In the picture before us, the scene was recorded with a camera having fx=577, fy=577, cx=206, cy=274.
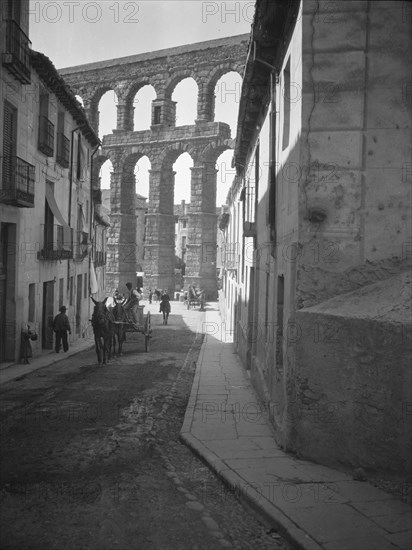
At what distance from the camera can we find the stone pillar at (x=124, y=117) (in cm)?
4528

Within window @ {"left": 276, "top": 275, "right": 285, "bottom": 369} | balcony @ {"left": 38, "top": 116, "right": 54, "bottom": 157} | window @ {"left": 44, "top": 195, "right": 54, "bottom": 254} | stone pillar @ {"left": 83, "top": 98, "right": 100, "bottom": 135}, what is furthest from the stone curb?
stone pillar @ {"left": 83, "top": 98, "right": 100, "bottom": 135}

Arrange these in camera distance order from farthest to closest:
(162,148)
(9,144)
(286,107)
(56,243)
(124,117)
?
(124,117)
(162,148)
(56,243)
(9,144)
(286,107)

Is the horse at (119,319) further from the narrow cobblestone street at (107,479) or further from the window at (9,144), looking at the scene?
the narrow cobblestone street at (107,479)

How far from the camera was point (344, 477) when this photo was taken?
6.13 metres

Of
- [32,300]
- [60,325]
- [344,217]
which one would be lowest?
[60,325]

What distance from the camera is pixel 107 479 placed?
6.14 m

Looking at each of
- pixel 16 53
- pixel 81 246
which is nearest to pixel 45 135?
pixel 16 53

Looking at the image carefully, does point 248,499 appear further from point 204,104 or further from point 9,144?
point 204,104

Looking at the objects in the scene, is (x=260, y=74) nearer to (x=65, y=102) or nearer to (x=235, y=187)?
(x=65, y=102)

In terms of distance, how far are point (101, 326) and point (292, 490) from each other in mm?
9031

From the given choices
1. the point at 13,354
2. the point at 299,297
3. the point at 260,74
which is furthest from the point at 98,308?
the point at 299,297

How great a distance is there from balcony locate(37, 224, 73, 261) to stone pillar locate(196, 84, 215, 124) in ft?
85.9

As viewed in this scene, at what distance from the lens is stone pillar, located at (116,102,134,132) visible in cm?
4528

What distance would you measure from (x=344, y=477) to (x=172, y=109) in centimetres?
4104
